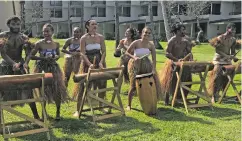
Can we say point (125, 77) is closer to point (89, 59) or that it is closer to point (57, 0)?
point (89, 59)

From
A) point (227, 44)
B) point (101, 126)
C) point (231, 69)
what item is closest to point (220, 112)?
point (231, 69)

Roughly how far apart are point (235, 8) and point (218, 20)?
3340 millimetres

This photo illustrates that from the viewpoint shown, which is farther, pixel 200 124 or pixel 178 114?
pixel 178 114

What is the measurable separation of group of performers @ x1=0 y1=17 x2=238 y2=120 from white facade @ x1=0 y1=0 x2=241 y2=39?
27.9m

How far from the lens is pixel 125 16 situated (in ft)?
167

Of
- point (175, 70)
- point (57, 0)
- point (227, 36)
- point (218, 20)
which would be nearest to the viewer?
point (175, 70)

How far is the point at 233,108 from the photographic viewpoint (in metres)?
8.00

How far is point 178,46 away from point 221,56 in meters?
1.30

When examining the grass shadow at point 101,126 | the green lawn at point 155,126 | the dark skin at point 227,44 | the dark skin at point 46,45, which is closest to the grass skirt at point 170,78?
the green lawn at point 155,126

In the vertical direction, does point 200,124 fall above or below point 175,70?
below

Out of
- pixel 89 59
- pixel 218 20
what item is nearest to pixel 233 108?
pixel 89 59

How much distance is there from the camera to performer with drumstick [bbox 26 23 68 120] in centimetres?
669

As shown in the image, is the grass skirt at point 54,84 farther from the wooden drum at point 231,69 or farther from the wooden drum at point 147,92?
the wooden drum at point 231,69

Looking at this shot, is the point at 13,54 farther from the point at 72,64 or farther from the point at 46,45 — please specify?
the point at 72,64
